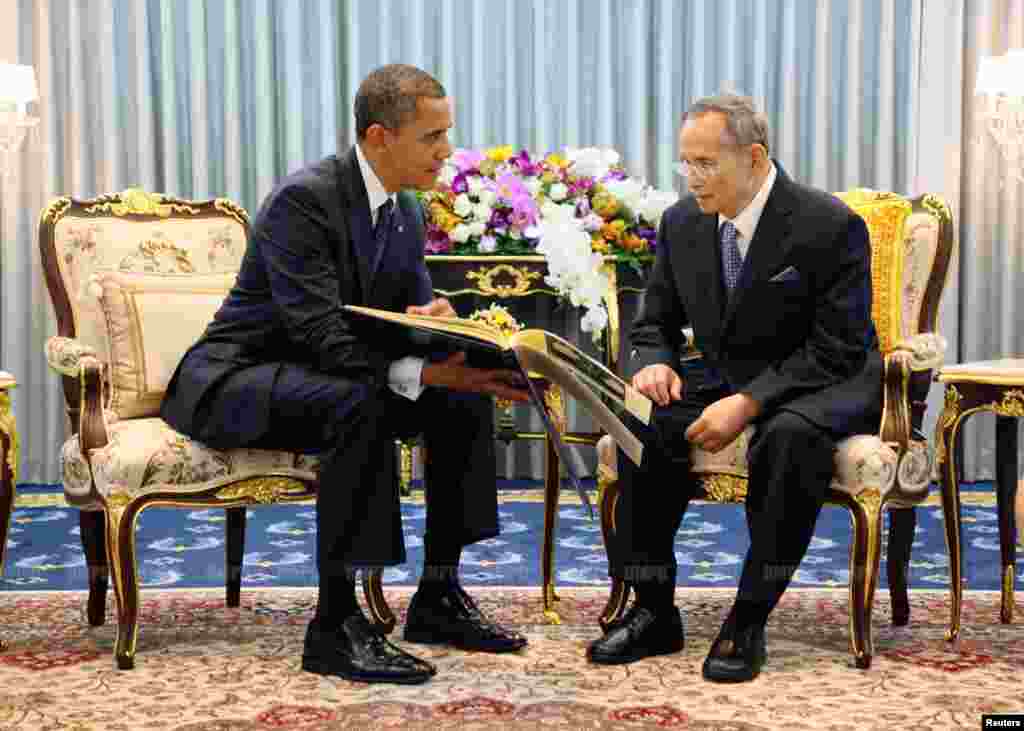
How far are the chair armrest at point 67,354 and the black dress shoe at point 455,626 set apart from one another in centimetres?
102

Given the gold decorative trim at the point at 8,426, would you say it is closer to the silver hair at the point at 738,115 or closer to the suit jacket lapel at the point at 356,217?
the suit jacket lapel at the point at 356,217

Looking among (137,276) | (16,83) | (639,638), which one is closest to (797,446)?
(639,638)

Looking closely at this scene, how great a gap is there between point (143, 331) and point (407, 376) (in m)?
0.86

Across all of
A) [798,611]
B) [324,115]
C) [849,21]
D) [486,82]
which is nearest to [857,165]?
[849,21]

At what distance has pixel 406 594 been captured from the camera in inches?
155

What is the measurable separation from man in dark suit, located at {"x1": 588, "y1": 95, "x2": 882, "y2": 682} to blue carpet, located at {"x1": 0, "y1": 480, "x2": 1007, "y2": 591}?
0.88 metres

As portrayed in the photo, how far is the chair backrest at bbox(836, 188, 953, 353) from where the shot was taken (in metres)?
3.74

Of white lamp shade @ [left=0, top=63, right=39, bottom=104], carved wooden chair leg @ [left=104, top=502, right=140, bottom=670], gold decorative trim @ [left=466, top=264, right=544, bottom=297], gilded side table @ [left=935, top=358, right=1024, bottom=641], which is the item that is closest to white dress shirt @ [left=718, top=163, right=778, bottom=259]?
gilded side table @ [left=935, top=358, right=1024, bottom=641]

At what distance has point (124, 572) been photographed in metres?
3.21

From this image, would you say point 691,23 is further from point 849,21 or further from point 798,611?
point 798,611

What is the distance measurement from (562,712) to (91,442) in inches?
51.8

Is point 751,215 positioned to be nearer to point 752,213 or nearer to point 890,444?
point 752,213

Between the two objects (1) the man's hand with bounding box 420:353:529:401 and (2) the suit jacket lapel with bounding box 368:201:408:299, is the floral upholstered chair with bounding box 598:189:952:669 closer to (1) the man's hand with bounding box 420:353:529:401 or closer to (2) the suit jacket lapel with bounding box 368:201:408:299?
(1) the man's hand with bounding box 420:353:529:401

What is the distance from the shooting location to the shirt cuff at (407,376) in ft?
10.4
